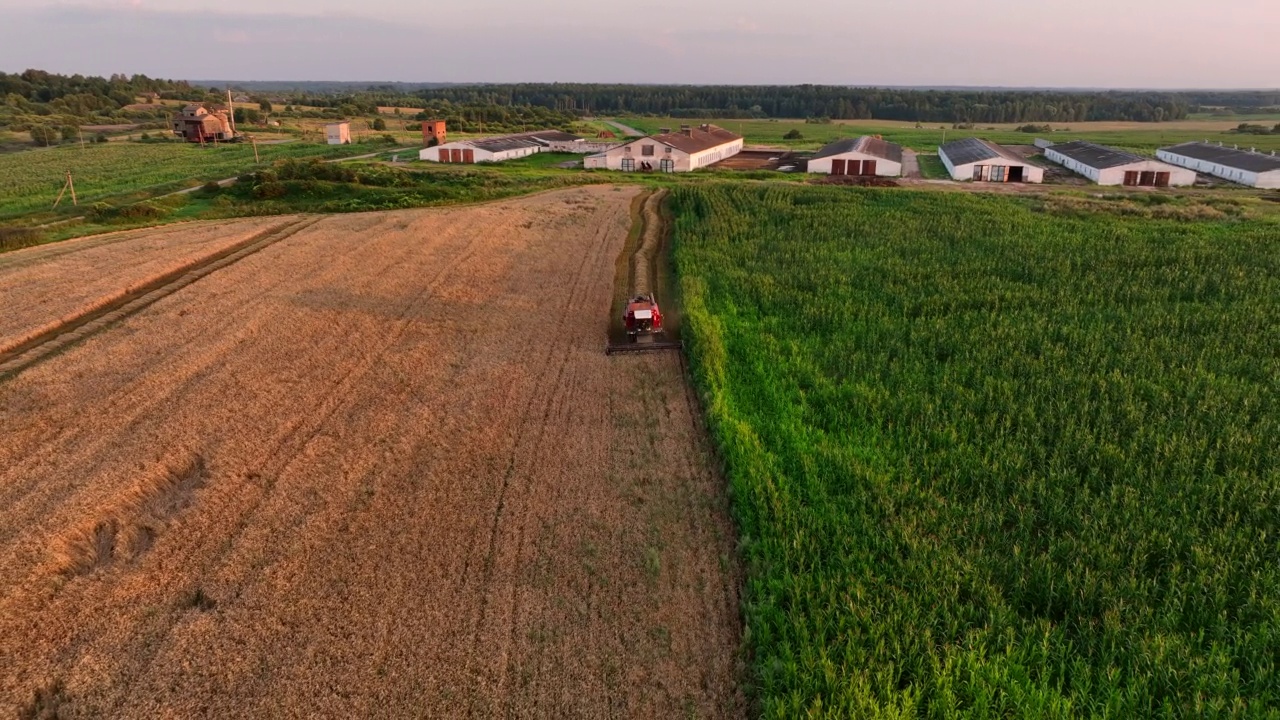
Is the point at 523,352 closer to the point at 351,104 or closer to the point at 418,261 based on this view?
the point at 418,261

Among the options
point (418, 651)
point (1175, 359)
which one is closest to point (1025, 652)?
point (418, 651)

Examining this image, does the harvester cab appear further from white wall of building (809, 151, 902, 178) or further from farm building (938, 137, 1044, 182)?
farm building (938, 137, 1044, 182)

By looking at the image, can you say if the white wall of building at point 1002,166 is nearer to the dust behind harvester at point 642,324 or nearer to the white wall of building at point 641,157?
the white wall of building at point 641,157

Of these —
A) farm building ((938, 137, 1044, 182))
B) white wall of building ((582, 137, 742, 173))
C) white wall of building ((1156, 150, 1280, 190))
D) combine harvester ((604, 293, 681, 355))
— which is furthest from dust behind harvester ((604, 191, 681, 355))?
white wall of building ((1156, 150, 1280, 190))

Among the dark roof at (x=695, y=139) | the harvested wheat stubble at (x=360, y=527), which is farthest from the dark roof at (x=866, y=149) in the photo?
the harvested wheat stubble at (x=360, y=527)

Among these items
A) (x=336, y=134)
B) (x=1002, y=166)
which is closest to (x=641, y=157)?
(x=1002, y=166)

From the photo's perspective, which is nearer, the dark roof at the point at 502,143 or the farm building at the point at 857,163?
the farm building at the point at 857,163

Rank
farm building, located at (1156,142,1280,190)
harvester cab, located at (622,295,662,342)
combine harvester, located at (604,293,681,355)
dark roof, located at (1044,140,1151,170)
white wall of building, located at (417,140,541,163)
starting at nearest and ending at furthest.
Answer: combine harvester, located at (604,293,681,355) → harvester cab, located at (622,295,662,342) → farm building, located at (1156,142,1280,190) → dark roof, located at (1044,140,1151,170) → white wall of building, located at (417,140,541,163)
